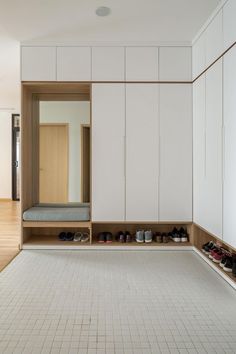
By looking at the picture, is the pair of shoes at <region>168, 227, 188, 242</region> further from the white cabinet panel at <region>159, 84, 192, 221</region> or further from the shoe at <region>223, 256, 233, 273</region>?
the shoe at <region>223, 256, 233, 273</region>

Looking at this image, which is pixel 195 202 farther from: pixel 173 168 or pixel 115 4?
pixel 115 4

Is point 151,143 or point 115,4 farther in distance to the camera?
point 151,143

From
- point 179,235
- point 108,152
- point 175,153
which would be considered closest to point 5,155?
point 108,152

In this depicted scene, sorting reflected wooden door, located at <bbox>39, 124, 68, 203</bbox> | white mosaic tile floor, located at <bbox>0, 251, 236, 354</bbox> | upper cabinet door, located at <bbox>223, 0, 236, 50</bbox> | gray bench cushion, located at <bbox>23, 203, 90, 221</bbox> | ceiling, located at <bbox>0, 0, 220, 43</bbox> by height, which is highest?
ceiling, located at <bbox>0, 0, 220, 43</bbox>

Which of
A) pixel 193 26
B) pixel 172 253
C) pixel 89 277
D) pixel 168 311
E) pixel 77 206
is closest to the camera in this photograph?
pixel 168 311

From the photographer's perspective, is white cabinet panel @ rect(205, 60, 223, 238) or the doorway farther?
the doorway

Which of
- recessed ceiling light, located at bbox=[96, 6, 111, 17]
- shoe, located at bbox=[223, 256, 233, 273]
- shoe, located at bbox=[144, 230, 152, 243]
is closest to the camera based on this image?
shoe, located at bbox=[223, 256, 233, 273]

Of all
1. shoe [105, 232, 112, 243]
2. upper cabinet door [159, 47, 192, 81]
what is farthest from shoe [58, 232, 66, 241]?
upper cabinet door [159, 47, 192, 81]

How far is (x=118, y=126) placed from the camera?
3.74 meters

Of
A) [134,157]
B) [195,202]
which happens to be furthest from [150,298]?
[134,157]

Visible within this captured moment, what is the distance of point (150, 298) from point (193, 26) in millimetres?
2877

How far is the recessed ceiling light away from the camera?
290 centimetres

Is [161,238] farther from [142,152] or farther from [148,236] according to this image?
[142,152]

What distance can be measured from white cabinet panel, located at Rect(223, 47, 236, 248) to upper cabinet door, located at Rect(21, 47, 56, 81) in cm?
212
